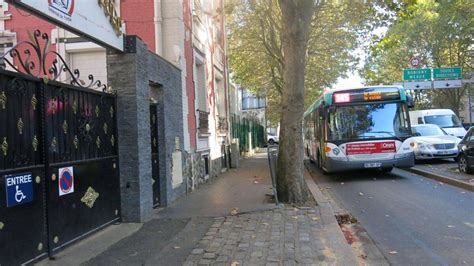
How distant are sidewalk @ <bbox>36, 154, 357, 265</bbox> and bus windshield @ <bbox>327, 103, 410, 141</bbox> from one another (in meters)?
6.28

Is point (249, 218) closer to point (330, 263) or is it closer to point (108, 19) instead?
point (330, 263)

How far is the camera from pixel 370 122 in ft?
48.8

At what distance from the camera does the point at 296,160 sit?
945 centimetres

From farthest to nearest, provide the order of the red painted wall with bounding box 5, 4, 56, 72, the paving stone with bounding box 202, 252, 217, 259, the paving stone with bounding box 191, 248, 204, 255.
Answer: the red painted wall with bounding box 5, 4, 56, 72 < the paving stone with bounding box 191, 248, 204, 255 < the paving stone with bounding box 202, 252, 217, 259

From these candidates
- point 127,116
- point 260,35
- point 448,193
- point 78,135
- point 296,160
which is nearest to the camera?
point 78,135

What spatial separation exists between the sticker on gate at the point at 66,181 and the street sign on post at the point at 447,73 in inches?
1210

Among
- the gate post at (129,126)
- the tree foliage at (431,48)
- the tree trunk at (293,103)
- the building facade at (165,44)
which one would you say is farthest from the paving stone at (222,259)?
the tree foliage at (431,48)

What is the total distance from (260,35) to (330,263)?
2076 cm

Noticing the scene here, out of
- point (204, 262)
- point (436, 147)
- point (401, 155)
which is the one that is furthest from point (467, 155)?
point (204, 262)

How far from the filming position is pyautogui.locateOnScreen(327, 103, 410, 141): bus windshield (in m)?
14.7

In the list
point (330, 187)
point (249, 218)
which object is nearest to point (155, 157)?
point (249, 218)

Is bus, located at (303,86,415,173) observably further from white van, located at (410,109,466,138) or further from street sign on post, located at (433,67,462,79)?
street sign on post, located at (433,67,462,79)

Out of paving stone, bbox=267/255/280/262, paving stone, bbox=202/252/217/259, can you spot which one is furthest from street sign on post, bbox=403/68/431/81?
paving stone, bbox=202/252/217/259

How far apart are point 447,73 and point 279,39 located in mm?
13635
